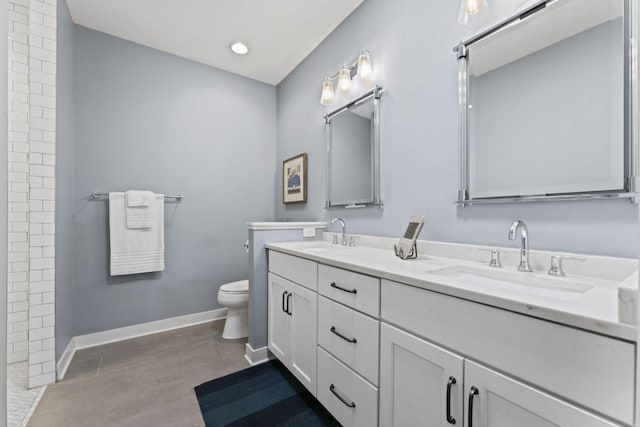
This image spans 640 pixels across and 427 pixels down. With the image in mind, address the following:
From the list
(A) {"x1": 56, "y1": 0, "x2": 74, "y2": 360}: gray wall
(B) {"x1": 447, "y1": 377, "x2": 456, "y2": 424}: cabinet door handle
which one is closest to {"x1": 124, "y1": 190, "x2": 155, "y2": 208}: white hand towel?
(A) {"x1": 56, "y1": 0, "x2": 74, "y2": 360}: gray wall

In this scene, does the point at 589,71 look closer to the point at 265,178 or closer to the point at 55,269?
the point at 265,178

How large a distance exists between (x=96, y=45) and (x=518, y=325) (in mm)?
3265

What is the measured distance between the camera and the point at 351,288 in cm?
119

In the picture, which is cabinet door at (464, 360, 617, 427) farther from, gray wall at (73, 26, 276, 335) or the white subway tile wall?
gray wall at (73, 26, 276, 335)

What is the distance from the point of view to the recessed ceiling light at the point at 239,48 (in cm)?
243

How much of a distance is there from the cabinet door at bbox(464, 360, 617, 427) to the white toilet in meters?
1.81

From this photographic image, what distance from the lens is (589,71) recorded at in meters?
0.99

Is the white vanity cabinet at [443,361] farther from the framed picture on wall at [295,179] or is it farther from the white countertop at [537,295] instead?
the framed picture on wall at [295,179]

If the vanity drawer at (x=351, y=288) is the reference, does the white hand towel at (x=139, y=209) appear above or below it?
above

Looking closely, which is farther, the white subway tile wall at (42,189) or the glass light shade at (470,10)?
the white subway tile wall at (42,189)

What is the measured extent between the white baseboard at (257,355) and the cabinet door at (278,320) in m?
0.08

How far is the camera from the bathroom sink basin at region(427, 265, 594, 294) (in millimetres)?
895

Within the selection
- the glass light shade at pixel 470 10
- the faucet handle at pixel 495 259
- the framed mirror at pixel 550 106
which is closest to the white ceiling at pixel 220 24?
the glass light shade at pixel 470 10

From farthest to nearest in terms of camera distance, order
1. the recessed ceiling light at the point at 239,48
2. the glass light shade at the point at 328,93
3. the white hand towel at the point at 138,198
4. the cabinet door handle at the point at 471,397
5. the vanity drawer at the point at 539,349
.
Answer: the recessed ceiling light at the point at 239,48, the white hand towel at the point at 138,198, the glass light shade at the point at 328,93, the cabinet door handle at the point at 471,397, the vanity drawer at the point at 539,349
